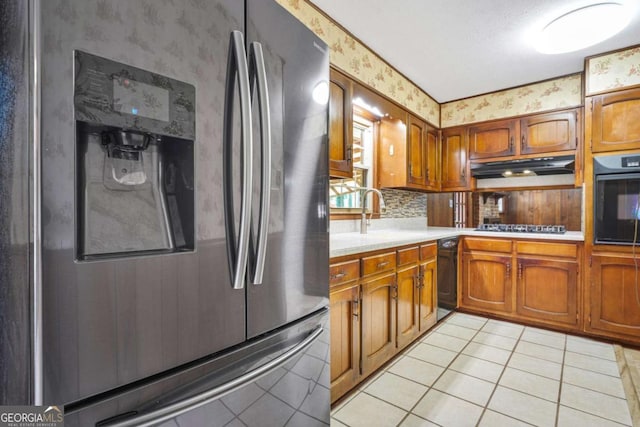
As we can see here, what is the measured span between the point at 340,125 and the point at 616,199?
2.33 m

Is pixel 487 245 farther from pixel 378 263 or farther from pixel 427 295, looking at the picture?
pixel 378 263

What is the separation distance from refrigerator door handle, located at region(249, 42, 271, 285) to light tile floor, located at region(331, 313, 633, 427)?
4.03ft

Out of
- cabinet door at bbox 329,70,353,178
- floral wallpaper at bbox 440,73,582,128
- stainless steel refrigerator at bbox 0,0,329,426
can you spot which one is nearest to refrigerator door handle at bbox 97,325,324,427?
stainless steel refrigerator at bbox 0,0,329,426

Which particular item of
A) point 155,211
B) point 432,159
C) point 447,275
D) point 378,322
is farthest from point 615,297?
point 155,211

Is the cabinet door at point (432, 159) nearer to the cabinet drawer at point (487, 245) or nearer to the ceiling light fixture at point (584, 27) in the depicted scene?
the cabinet drawer at point (487, 245)

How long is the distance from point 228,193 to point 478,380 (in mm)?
2052

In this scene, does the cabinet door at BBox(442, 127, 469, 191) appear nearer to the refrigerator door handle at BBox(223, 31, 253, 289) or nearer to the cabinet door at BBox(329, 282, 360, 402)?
the cabinet door at BBox(329, 282, 360, 402)

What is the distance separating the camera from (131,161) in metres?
0.70

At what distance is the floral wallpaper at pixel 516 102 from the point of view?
2926 millimetres

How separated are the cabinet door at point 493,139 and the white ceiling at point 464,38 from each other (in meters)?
0.41

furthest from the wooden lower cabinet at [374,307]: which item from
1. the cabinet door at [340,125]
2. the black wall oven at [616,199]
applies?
the black wall oven at [616,199]

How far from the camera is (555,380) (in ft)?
6.48

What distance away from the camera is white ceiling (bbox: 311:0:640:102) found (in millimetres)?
1953

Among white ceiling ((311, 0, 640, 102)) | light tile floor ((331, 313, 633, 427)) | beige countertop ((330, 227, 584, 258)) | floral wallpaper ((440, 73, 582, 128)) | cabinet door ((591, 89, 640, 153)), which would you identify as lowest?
light tile floor ((331, 313, 633, 427))
